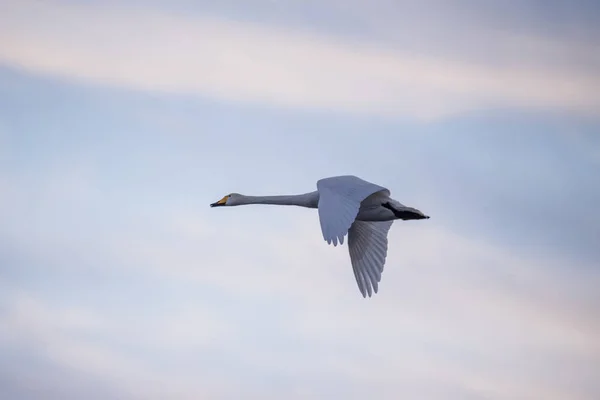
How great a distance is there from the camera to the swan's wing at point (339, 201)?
97.1ft

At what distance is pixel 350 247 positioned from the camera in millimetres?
36406

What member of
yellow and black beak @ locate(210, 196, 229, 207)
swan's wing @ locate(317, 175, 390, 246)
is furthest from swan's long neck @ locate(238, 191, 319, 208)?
swan's wing @ locate(317, 175, 390, 246)

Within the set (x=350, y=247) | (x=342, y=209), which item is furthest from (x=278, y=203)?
(x=342, y=209)

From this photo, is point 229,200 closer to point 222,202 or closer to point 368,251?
point 222,202

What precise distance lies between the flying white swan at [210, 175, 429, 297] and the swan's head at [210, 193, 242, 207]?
1.26 m

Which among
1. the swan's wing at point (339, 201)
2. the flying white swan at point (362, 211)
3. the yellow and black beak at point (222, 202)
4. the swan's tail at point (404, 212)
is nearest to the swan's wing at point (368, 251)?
the flying white swan at point (362, 211)

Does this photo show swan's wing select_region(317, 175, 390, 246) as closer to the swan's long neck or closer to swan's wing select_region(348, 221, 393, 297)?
the swan's long neck

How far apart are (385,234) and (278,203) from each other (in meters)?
3.23

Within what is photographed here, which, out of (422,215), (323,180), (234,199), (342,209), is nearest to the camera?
(342,209)

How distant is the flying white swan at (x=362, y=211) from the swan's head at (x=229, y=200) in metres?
A: 1.26

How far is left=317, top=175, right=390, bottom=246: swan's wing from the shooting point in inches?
1166

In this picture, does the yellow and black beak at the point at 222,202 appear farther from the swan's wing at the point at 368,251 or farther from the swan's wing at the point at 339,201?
the swan's wing at the point at 339,201

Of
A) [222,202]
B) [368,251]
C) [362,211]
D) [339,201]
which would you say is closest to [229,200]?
[222,202]

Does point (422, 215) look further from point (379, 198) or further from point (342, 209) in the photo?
point (342, 209)
